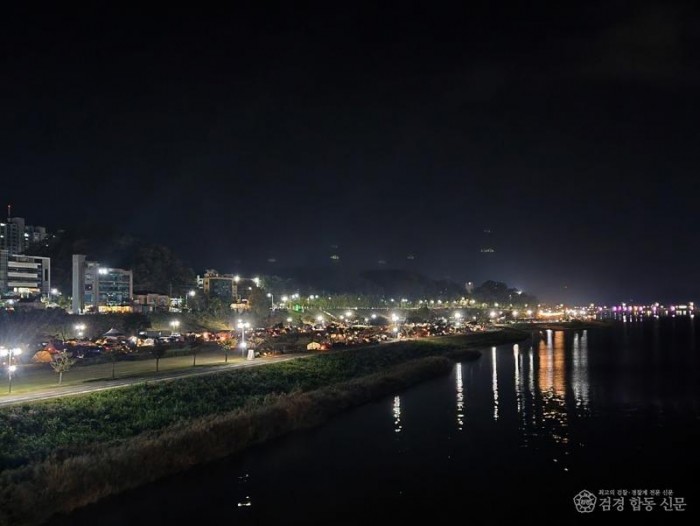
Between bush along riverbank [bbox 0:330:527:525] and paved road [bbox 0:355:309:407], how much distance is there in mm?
1247

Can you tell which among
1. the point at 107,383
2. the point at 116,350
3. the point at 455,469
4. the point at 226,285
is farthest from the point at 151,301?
the point at 455,469

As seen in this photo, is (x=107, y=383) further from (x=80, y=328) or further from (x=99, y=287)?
(x=99, y=287)

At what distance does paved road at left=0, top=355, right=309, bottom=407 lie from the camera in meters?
25.1

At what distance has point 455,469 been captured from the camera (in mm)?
21766

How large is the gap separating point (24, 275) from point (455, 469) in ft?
270

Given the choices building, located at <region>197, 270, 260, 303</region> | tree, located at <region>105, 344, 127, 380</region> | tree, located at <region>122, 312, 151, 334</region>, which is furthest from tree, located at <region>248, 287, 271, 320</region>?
tree, located at <region>105, 344, 127, 380</region>

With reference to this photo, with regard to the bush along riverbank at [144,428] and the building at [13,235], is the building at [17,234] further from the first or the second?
the bush along riverbank at [144,428]

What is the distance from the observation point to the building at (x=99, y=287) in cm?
8462

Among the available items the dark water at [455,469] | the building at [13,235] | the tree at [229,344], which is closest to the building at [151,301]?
the tree at [229,344]

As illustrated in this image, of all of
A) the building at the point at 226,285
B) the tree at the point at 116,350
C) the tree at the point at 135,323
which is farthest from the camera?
the building at the point at 226,285

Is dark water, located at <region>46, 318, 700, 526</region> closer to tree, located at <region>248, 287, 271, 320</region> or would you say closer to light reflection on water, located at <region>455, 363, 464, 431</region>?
light reflection on water, located at <region>455, 363, 464, 431</region>

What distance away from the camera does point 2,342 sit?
4938 cm

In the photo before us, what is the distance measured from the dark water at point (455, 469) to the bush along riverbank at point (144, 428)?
2.47 ft

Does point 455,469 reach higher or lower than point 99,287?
lower
